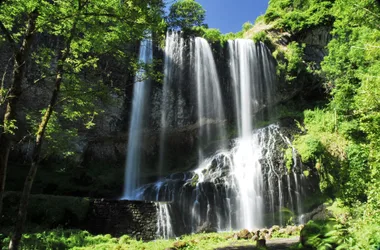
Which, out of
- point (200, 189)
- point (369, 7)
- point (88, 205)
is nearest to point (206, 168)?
point (200, 189)

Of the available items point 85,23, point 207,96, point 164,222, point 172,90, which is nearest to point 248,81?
point 207,96

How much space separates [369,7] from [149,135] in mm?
15432

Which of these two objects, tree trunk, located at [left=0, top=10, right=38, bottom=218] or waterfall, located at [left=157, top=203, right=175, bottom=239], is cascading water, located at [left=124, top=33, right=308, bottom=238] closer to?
waterfall, located at [left=157, top=203, right=175, bottom=239]

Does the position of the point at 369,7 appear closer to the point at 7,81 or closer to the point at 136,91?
the point at 136,91

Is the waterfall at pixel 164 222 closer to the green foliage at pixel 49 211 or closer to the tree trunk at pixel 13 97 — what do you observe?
the green foliage at pixel 49 211

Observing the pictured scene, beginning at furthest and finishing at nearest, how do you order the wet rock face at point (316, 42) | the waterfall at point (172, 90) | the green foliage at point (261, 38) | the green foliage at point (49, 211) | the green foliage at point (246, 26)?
the green foliage at point (246, 26) → the wet rock face at point (316, 42) → the green foliage at point (261, 38) → the waterfall at point (172, 90) → the green foliage at point (49, 211)

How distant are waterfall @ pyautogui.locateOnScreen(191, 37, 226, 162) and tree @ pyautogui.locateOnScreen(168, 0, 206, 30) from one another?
8.57 meters

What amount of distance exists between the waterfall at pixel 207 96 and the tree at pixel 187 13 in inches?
337

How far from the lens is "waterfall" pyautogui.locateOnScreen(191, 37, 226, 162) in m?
22.8

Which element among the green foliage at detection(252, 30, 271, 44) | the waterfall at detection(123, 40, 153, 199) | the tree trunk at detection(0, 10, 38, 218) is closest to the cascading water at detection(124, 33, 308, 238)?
Result: the green foliage at detection(252, 30, 271, 44)

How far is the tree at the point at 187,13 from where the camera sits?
Result: 101 ft

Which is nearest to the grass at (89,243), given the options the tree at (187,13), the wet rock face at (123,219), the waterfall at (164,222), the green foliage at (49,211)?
the wet rock face at (123,219)

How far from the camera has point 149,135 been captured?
72.1 ft

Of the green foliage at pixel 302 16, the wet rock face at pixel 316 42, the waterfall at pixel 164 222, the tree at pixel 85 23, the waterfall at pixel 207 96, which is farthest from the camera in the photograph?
the wet rock face at pixel 316 42
